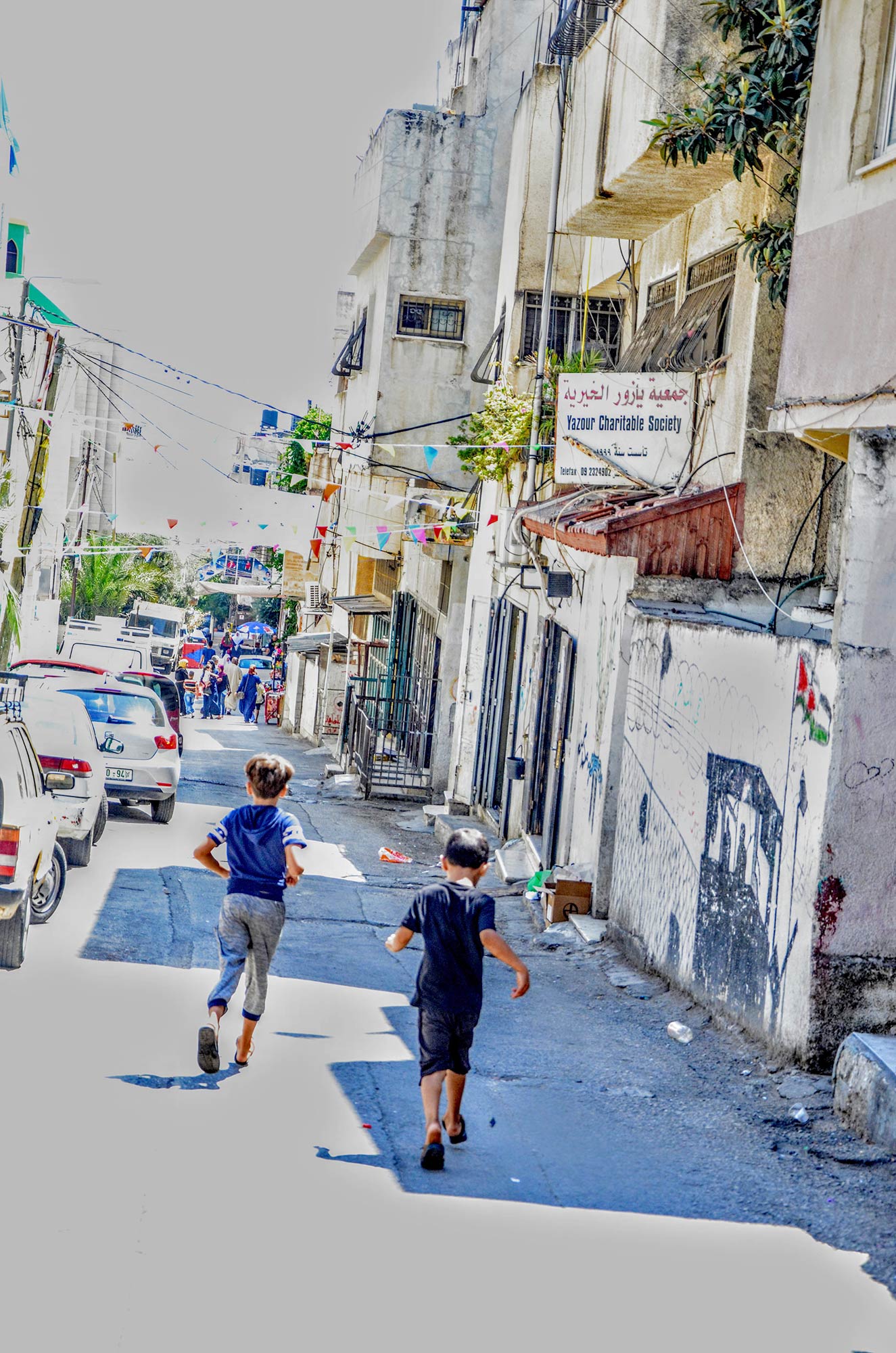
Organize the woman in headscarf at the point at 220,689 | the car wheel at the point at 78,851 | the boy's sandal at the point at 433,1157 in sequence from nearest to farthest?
the boy's sandal at the point at 433,1157 → the car wheel at the point at 78,851 → the woman in headscarf at the point at 220,689

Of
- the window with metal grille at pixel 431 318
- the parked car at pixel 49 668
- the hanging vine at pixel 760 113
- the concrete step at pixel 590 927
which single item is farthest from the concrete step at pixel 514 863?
the window with metal grille at pixel 431 318

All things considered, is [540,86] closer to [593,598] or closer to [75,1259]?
[593,598]

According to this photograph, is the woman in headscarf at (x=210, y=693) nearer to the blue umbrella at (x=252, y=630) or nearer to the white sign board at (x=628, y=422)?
the blue umbrella at (x=252, y=630)

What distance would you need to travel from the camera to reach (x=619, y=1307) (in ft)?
16.1

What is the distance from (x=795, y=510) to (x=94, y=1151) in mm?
8443

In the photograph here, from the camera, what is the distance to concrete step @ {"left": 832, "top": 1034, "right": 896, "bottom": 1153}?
6.80 m

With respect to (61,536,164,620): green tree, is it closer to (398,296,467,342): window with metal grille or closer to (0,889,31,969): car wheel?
(398,296,467,342): window with metal grille

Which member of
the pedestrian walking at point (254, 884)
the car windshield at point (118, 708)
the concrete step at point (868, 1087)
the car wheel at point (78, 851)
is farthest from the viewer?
the car windshield at point (118, 708)

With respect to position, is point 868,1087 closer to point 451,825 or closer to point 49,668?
point 451,825

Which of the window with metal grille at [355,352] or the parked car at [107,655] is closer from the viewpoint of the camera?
the parked car at [107,655]

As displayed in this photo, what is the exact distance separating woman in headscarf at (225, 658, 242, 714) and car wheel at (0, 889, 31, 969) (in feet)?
128

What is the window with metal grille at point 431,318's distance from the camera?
31.2 metres

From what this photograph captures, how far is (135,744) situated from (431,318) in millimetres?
16814

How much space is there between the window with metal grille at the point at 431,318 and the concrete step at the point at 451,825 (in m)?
14.0
